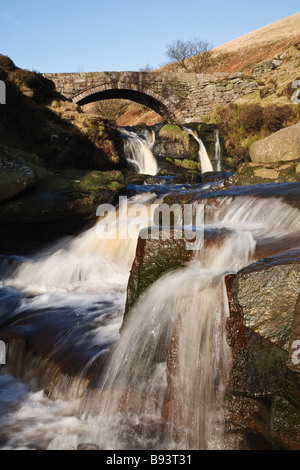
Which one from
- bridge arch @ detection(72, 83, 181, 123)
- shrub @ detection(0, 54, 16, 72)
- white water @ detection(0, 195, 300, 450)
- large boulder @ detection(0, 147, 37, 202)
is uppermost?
bridge arch @ detection(72, 83, 181, 123)

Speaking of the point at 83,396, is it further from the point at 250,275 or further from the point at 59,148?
the point at 59,148

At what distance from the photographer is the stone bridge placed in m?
21.1

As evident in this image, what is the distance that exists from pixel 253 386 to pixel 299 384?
0.50 meters

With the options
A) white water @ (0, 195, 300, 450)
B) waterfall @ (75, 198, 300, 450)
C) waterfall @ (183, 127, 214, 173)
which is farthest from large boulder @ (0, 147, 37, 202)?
waterfall @ (183, 127, 214, 173)

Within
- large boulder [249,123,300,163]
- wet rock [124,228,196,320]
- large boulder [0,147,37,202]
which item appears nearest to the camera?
wet rock [124,228,196,320]

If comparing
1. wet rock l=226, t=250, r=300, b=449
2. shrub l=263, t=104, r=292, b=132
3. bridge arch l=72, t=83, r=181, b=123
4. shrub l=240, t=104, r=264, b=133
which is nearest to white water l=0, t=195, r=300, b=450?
wet rock l=226, t=250, r=300, b=449

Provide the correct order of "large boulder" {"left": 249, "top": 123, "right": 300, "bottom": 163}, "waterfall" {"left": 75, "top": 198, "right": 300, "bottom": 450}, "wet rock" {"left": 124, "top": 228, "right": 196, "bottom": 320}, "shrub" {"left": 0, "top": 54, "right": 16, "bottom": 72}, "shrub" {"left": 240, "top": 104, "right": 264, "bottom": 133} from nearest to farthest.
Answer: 1. "waterfall" {"left": 75, "top": 198, "right": 300, "bottom": 450}
2. "wet rock" {"left": 124, "top": 228, "right": 196, "bottom": 320}
3. "large boulder" {"left": 249, "top": 123, "right": 300, "bottom": 163}
4. "shrub" {"left": 0, "top": 54, "right": 16, "bottom": 72}
5. "shrub" {"left": 240, "top": 104, "right": 264, "bottom": 133}

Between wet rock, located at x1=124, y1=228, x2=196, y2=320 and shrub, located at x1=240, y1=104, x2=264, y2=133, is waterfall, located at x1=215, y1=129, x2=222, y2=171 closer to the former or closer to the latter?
shrub, located at x1=240, y1=104, x2=264, y2=133

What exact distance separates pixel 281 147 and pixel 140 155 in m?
6.24

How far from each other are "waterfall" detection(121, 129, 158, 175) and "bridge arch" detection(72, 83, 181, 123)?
260 inches

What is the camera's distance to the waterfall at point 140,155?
50.2 ft

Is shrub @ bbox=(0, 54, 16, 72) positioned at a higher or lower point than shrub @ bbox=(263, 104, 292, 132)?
higher

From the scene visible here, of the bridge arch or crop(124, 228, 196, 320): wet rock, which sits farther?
the bridge arch

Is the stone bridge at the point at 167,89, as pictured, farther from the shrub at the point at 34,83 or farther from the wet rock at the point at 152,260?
the wet rock at the point at 152,260
